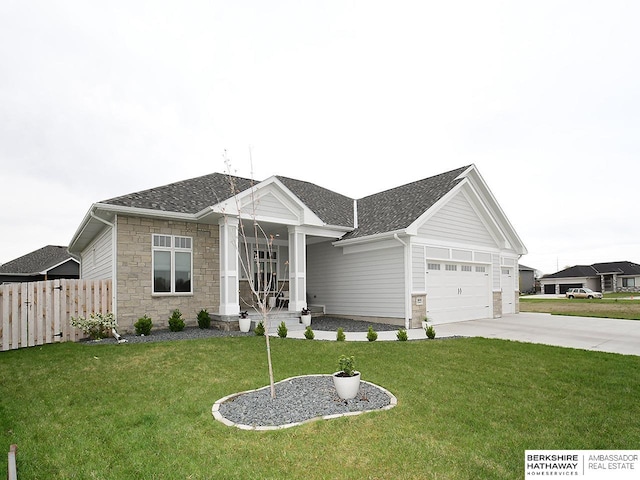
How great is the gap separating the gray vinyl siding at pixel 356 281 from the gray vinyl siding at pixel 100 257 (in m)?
8.84

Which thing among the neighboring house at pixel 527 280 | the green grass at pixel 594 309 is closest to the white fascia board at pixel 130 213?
the green grass at pixel 594 309

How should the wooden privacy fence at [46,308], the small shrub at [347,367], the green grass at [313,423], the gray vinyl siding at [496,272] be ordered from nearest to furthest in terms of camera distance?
the green grass at [313,423]
the small shrub at [347,367]
the wooden privacy fence at [46,308]
the gray vinyl siding at [496,272]

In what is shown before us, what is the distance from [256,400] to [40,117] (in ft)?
42.1

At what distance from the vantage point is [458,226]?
15.9 meters

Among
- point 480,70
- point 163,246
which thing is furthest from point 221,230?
point 480,70

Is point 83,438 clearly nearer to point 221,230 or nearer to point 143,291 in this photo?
point 143,291

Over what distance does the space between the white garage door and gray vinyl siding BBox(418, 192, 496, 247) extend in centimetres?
112

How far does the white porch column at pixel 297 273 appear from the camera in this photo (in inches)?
560

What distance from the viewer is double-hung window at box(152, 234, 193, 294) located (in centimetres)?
1261

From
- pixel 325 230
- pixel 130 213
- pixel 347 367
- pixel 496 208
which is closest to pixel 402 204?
pixel 325 230

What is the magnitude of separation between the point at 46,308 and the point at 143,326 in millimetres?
2785

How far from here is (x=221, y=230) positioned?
13.2 meters

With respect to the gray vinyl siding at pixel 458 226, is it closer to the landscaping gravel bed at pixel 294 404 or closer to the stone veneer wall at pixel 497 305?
the stone veneer wall at pixel 497 305

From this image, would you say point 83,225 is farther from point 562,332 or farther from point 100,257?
point 562,332
